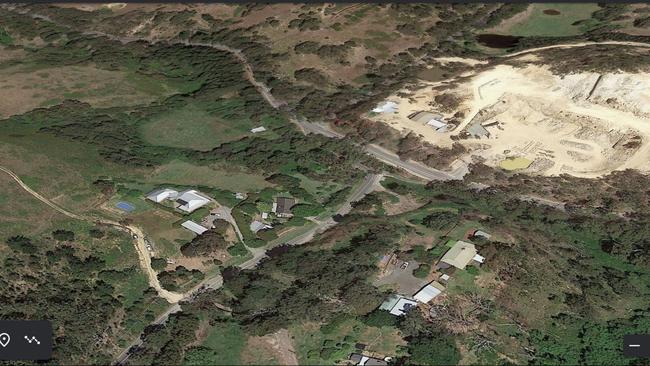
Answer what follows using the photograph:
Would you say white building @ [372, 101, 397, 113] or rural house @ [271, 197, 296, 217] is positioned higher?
white building @ [372, 101, 397, 113]

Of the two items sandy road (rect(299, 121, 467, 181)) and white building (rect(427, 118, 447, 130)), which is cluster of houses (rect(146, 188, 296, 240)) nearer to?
sandy road (rect(299, 121, 467, 181))

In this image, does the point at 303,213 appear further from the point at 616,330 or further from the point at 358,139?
the point at 616,330

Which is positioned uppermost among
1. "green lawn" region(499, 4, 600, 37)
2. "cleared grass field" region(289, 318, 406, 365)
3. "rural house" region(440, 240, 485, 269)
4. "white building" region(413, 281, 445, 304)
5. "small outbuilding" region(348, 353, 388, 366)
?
"green lawn" region(499, 4, 600, 37)

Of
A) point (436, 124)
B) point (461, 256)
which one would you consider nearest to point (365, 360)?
point (461, 256)

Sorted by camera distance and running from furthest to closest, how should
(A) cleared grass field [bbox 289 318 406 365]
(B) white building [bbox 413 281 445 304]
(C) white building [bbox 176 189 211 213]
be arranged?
(C) white building [bbox 176 189 211 213]
(B) white building [bbox 413 281 445 304]
(A) cleared grass field [bbox 289 318 406 365]

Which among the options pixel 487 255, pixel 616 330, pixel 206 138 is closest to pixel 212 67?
pixel 206 138

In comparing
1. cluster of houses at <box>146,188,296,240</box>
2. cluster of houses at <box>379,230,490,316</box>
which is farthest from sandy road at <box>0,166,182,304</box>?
cluster of houses at <box>379,230,490,316</box>

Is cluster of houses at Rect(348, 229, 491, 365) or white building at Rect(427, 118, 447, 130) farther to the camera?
white building at Rect(427, 118, 447, 130)

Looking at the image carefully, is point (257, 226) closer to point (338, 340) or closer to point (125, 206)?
point (125, 206)
